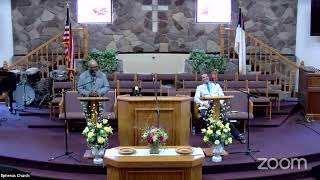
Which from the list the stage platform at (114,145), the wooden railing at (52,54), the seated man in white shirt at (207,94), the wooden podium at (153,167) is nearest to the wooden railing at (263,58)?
the stage platform at (114,145)

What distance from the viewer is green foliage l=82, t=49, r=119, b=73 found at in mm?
13586

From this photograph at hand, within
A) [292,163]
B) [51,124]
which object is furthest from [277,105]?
[51,124]

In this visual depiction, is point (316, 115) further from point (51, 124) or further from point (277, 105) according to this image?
point (51, 124)

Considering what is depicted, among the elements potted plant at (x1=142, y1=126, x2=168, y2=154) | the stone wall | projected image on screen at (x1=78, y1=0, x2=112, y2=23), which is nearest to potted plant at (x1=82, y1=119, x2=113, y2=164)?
potted plant at (x1=142, y1=126, x2=168, y2=154)

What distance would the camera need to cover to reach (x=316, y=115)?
38.7 ft

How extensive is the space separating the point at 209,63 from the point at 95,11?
378 cm

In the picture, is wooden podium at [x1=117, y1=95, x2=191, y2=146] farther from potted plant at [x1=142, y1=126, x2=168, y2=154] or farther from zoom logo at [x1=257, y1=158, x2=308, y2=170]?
zoom logo at [x1=257, y1=158, x2=308, y2=170]

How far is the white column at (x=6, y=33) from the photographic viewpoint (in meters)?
14.8

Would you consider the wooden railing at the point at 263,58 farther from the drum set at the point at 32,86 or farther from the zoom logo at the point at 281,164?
the zoom logo at the point at 281,164

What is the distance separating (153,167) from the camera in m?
6.65

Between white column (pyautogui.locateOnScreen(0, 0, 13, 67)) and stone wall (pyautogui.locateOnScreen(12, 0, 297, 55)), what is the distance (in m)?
0.14

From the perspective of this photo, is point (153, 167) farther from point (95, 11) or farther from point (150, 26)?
point (95, 11)

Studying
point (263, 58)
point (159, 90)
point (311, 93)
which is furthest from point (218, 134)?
point (263, 58)

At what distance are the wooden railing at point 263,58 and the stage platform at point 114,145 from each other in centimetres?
221
